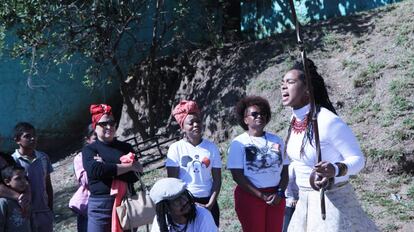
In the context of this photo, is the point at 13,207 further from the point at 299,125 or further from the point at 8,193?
Result: the point at 299,125

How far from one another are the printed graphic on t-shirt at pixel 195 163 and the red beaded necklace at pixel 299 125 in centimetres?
125

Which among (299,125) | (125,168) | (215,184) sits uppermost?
(299,125)

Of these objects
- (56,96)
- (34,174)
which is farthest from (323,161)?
(56,96)

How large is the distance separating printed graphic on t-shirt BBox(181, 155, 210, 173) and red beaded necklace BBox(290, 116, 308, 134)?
1.25 m

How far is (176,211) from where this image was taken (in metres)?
3.79

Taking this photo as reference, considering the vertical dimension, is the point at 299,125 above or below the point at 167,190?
above

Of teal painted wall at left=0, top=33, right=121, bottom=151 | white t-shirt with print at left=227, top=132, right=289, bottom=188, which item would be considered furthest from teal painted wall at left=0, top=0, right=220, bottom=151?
white t-shirt with print at left=227, top=132, right=289, bottom=188

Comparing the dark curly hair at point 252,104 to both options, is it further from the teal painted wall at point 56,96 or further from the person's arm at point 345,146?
the teal painted wall at point 56,96

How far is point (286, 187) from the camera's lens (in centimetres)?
482

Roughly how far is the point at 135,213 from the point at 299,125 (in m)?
1.59

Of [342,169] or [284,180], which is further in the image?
[284,180]

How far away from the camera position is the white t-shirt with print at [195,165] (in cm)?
475

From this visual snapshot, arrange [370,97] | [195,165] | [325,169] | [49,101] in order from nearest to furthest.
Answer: [325,169], [195,165], [370,97], [49,101]

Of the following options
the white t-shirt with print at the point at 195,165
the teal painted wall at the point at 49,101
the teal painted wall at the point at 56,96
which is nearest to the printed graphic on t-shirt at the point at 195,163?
the white t-shirt with print at the point at 195,165
